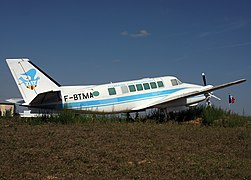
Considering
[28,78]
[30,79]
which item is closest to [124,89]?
[30,79]

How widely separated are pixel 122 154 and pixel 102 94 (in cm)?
1006

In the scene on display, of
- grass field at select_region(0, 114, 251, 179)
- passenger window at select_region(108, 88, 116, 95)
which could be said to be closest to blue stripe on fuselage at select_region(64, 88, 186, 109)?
passenger window at select_region(108, 88, 116, 95)

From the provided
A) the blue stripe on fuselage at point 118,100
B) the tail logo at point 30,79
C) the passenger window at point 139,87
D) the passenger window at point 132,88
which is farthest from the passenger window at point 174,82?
the tail logo at point 30,79

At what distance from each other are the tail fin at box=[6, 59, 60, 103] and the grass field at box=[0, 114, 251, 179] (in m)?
4.68

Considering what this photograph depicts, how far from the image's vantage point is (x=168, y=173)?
7.88 meters

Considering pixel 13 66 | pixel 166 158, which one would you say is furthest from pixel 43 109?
pixel 166 158

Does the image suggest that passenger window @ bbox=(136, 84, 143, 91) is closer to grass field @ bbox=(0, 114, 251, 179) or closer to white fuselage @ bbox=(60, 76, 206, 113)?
white fuselage @ bbox=(60, 76, 206, 113)

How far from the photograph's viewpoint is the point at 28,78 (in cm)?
1842

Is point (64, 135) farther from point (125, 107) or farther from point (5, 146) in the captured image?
point (125, 107)

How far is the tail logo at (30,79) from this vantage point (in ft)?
60.0

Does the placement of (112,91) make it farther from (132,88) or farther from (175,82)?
(175,82)

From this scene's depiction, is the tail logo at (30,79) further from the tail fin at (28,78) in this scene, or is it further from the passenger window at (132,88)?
the passenger window at (132,88)

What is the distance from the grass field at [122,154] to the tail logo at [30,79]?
16.2 ft

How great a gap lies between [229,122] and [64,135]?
9.90 m
